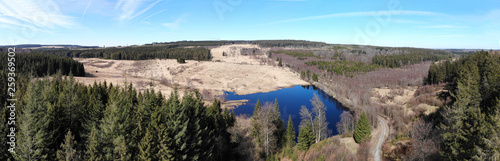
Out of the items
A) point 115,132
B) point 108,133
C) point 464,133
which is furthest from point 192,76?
point 464,133

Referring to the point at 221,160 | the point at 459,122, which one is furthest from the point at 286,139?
the point at 459,122

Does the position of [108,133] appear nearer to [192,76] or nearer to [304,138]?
[304,138]

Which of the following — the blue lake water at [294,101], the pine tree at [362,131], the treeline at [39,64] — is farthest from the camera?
the treeline at [39,64]

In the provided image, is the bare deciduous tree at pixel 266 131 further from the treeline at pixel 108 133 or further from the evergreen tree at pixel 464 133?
the evergreen tree at pixel 464 133

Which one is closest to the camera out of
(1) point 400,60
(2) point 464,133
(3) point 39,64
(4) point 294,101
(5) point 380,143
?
(2) point 464,133

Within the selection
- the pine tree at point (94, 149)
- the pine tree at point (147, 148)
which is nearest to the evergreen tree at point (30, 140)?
the pine tree at point (94, 149)

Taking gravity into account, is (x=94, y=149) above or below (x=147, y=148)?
below

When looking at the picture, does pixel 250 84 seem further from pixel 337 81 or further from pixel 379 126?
pixel 379 126
